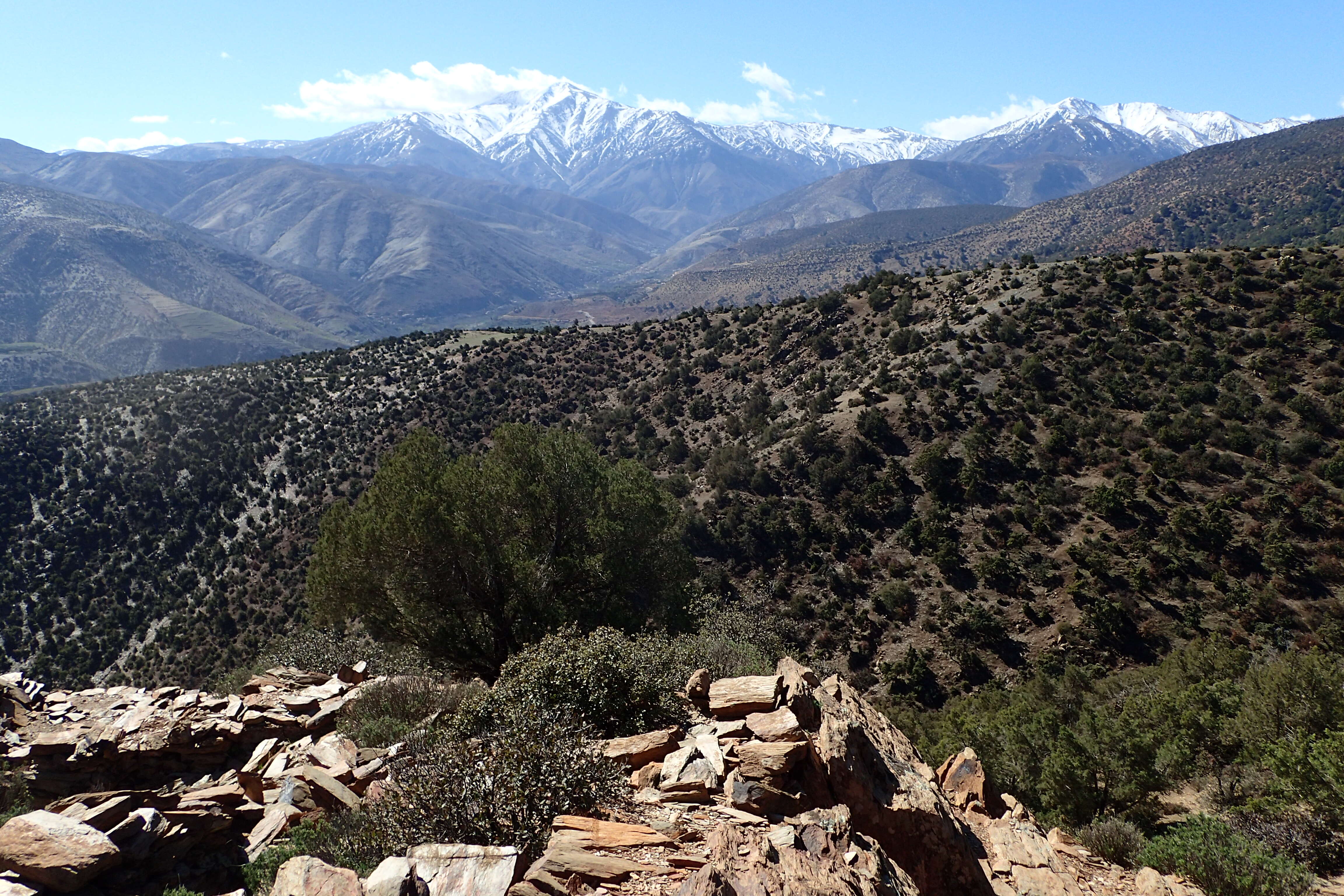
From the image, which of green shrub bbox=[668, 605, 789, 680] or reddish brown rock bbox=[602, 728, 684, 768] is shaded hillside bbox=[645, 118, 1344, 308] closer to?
green shrub bbox=[668, 605, 789, 680]

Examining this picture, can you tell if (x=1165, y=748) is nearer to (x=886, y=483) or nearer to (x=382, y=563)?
(x=382, y=563)

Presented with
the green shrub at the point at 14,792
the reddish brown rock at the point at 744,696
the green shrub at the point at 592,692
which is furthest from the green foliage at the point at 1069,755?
the green shrub at the point at 14,792

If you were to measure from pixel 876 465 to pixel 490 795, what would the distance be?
34433 mm

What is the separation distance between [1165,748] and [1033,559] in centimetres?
2015

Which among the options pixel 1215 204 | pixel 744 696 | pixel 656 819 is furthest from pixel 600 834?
pixel 1215 204

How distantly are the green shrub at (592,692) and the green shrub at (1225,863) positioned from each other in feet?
20.5

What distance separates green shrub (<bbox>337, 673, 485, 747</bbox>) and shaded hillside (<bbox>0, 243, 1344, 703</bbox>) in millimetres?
19491

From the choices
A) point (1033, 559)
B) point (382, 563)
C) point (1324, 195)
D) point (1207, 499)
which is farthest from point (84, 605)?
point (1324, 195)

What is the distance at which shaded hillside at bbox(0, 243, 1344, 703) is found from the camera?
91.9ft

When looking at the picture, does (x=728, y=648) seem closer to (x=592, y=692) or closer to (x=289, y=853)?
(x=592, y=692)

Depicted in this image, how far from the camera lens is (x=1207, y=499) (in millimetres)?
30172

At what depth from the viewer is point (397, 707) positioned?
12508mm

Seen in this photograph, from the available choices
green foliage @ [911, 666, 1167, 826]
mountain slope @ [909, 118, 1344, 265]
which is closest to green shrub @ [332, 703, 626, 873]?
green foliage @ [911, 666, 1167, 826]

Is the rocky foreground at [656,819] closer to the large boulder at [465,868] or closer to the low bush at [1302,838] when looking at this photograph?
the large boulder at [465,868]
